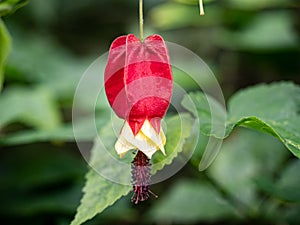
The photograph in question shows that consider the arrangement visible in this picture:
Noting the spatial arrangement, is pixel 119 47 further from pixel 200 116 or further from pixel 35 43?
pixel 35 43

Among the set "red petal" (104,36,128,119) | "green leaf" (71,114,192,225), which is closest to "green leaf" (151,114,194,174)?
"green leaf" (71,114,192,225)

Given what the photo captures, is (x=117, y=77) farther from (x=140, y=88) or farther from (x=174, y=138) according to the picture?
(x=174, y=138)

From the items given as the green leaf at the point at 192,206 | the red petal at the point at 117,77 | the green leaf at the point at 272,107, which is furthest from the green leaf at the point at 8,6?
the green leaf at the point at 192,206

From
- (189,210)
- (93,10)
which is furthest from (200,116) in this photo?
(93,10)

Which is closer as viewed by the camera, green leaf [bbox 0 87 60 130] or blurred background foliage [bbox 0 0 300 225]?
blurred background foliage [bbox 0 0 300 225]

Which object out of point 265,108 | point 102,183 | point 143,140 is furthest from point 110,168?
point 265,108

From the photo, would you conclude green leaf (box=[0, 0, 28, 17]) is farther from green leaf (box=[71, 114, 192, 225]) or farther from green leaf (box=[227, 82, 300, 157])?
green leaf (box=[227, 82, 300, 157])
